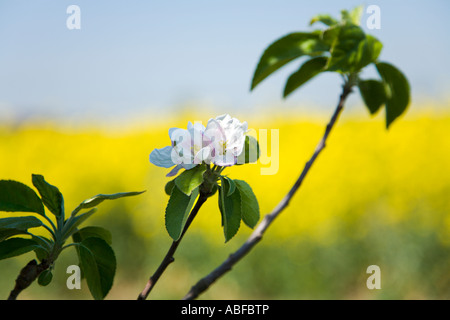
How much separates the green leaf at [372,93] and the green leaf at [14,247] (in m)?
0.51

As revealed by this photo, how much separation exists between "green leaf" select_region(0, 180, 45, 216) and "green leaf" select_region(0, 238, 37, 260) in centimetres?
3

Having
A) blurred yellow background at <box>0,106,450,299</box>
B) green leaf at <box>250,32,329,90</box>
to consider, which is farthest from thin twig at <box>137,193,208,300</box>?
blurred yellow background at <box>0,106,450,299</box>

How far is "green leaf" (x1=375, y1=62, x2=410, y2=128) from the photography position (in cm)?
66

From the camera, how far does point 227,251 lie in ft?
9.16

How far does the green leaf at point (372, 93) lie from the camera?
699 millimetres

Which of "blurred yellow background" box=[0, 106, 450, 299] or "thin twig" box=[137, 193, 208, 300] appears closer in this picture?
"thin twig" box=[137, 193, 208, 300]

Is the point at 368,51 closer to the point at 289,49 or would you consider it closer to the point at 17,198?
the point at 289,49

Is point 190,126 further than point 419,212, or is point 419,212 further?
point 419,212

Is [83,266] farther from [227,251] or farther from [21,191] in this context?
[227,251]

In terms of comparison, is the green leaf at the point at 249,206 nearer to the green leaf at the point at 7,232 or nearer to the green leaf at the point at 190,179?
the green leaf at the point at 190,179

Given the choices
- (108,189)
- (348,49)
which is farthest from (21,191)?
(108,189)

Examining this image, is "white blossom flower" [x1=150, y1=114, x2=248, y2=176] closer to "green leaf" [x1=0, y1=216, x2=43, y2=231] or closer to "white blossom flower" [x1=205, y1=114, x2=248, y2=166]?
"white blossom flower" [x1=205, y1=114, x2=248, y2=166]

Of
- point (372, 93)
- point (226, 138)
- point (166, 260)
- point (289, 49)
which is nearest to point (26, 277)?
point (166, 260)
